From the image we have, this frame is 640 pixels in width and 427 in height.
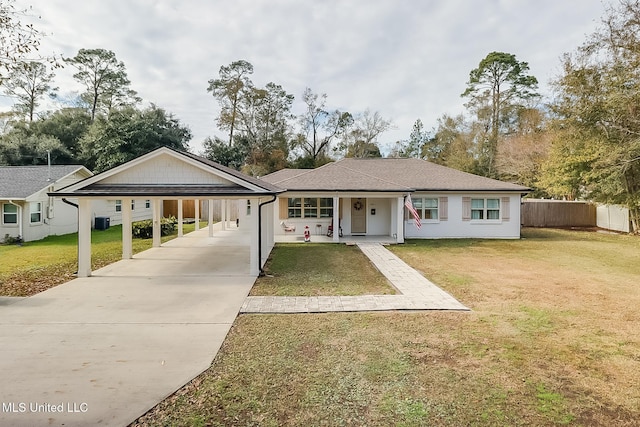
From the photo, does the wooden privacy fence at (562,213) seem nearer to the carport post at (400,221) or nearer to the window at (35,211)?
the carport post at (400,221)

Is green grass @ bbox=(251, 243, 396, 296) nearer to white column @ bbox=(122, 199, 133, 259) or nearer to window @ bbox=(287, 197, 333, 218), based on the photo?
window @ bbox=(287, 197, 333, 218)

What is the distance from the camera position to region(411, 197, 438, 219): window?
17219mm

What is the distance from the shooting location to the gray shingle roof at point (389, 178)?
1593cm

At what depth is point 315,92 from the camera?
1460 inches

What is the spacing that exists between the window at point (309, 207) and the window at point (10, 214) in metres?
12.5

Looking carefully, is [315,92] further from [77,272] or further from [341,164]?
[77,272]

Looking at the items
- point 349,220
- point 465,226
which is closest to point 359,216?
point 349,220

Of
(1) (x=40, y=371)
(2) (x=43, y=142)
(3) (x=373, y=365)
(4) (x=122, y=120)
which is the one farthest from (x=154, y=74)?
(3) (x=373, y=365)

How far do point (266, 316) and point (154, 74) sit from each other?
20576mm

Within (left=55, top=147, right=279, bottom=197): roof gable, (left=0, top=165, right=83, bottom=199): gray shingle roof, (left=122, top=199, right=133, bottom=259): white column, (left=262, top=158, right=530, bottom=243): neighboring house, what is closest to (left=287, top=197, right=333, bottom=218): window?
(left=262, top=158, right=530, bottom=243): neighboring house

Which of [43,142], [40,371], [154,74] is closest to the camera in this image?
[40,371]

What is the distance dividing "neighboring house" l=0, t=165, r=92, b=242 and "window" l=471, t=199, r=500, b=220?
20.3 m

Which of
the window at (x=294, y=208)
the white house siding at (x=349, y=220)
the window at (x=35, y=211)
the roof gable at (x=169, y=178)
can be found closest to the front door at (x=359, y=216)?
the white house siding at (x=349, y=220)

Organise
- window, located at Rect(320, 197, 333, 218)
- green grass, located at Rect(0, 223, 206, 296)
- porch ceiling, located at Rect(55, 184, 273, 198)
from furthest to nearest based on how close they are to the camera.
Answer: window, located at Rect(320, 197, 333, 218)
porch ceiling, located at Rect(55, 184, 273, 198)
green grass, located at Rect(0, 223, 206, 296)
